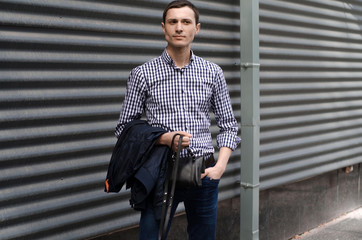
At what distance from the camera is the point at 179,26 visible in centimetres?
282

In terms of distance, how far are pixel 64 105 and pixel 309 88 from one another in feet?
11.3

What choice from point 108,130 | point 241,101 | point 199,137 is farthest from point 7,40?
point 241,101

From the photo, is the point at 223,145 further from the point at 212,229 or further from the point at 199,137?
the point at 212,229

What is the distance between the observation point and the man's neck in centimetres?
292

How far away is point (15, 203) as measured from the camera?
3232 millimetres

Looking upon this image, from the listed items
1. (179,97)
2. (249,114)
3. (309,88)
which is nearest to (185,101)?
(179,97)

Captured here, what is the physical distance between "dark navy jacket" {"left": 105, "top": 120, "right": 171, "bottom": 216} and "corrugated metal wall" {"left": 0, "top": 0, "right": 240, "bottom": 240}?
2.77 feet

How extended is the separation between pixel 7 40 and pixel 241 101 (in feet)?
7.95

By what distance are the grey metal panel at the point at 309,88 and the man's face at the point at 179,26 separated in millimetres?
2509

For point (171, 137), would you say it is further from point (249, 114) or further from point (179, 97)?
point (249, 114)

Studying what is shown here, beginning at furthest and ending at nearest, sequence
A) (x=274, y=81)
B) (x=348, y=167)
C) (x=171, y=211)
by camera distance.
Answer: (x=348, y=167), (x=274, y=81), (x=171, y=211)

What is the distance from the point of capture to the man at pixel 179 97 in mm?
2855

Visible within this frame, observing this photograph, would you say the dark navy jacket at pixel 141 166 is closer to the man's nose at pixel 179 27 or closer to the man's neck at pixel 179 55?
the man's neck at pixel 179 55

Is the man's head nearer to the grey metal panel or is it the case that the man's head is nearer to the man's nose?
the man's nose
